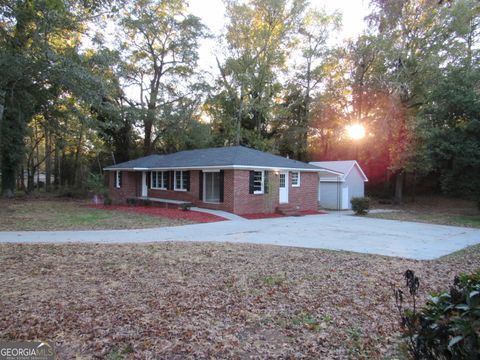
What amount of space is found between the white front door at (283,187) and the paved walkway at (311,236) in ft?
17.2

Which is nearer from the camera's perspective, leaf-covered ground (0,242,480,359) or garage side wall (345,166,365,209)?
leaf-covered ground (0,242,480,359)

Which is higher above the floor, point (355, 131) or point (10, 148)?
point (355, 131)

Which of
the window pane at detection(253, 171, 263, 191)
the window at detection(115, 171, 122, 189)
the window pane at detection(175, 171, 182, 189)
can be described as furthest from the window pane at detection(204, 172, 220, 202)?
the window at detection(115, 171, 122, 189)

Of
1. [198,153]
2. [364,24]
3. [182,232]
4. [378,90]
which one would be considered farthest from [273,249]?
[364,24]

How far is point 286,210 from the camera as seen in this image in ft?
56.9

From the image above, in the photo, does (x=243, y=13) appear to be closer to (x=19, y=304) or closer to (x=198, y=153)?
(x=198, y=153)

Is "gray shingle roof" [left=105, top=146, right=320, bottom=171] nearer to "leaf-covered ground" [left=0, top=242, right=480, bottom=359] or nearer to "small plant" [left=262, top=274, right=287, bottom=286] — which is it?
"leaf-covered ground" [left=0, top=242, right=480, bottom=359]

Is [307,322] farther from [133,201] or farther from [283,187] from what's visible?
[133,201]

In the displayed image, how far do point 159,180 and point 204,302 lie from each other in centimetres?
1834

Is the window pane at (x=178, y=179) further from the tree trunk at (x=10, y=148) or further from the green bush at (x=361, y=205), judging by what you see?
the green bush at (x=361, y=205)

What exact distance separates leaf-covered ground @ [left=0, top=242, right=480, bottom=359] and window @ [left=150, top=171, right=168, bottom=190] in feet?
45.8

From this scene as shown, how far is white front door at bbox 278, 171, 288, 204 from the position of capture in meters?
18.2

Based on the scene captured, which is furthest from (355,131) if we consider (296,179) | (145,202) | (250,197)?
(145,202)

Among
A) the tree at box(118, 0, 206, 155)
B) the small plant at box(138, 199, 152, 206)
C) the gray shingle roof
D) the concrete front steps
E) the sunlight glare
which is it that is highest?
the tree at box(118, 0, 206, 155)
